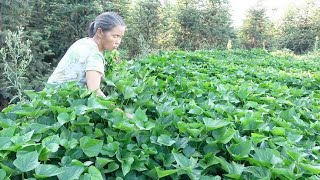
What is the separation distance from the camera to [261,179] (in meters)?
1.15

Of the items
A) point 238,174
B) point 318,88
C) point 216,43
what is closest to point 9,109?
point 238,174

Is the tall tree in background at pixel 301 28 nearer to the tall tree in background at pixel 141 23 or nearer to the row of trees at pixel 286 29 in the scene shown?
the row of trees at pixel 286 29

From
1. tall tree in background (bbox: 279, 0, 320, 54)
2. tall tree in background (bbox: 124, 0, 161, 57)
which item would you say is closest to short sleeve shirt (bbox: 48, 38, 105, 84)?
tall tree in background (bbox: 124, 0, 161, 57)

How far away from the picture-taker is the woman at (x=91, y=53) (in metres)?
2.36

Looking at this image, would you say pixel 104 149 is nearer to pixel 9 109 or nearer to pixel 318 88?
pixel 9 109

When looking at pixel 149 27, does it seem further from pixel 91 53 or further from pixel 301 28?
pixel 91 53

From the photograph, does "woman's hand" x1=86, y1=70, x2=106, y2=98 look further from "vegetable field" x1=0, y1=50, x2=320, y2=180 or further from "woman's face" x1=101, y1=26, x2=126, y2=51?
A: "woman's face" x1=101, y1=26, x2=126, y2=51

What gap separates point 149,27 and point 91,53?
14.6 metres

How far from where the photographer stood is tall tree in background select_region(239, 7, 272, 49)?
2125cm

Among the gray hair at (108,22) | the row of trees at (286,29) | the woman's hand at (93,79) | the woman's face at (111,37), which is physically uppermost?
the gray hair at (108,22)

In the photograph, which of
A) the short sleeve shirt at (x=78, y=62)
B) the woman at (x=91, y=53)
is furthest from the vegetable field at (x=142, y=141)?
the short sleeve shirt at (x=78, y=62)

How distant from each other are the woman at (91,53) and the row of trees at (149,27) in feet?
19.7

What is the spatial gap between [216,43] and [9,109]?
18.0m

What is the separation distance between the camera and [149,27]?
662 inches
